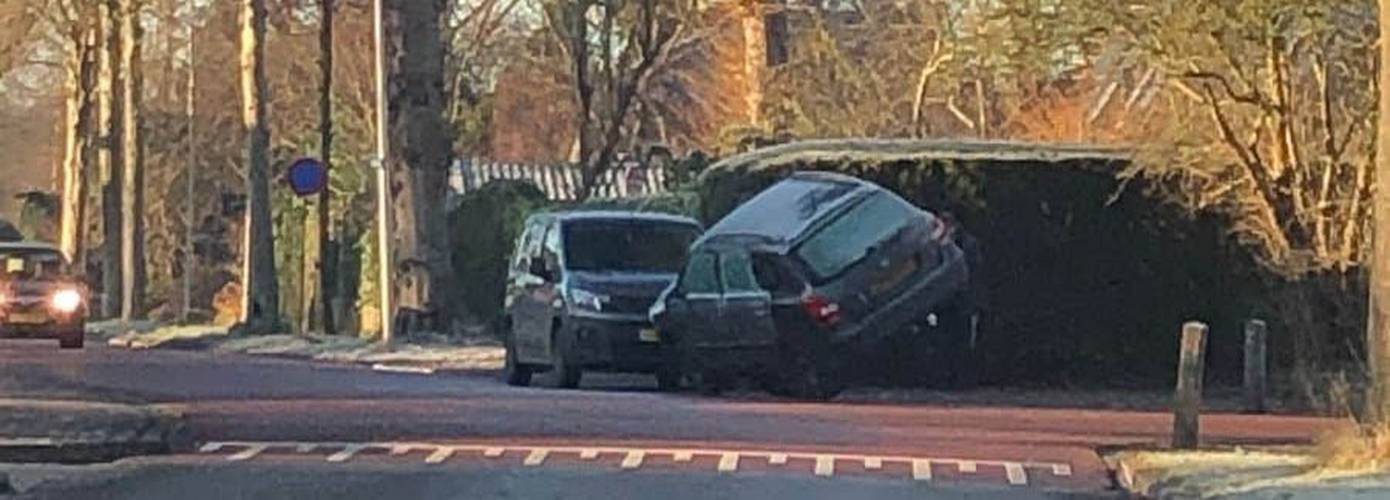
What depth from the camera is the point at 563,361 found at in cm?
3092

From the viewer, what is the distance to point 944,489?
707 inches

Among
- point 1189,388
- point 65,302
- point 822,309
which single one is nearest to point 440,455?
point 1189,388

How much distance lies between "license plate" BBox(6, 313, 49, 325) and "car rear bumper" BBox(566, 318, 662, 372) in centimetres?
1714

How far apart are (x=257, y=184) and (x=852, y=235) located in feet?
72.3

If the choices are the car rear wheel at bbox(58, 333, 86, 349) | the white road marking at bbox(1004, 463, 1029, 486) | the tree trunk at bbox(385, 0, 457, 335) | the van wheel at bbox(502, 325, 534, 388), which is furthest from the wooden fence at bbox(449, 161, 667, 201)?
the white road marking at bbox(1004, 463, 1029, 486)

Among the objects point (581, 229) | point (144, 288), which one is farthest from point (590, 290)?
point (144, 288)

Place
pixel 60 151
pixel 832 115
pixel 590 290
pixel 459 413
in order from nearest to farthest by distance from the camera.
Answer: pixel 459 413 < pixel 590 290 < pixel 832 115 < pixel 60 151

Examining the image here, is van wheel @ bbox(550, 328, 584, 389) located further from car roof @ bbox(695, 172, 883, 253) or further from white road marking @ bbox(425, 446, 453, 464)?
white road marking @ bbox(425, 446, 453, 464)

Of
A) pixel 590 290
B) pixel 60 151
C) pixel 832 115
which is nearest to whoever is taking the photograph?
pixel 590 290

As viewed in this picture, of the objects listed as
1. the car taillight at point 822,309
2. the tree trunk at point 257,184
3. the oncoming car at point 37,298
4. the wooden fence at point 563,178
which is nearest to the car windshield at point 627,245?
the car taillight at point 822,309

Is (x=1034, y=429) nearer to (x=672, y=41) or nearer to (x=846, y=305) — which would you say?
(x=846, y=305)

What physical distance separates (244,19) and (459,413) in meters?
28.5

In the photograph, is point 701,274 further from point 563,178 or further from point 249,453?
point 563,178

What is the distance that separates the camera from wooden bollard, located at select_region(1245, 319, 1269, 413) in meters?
27.1
